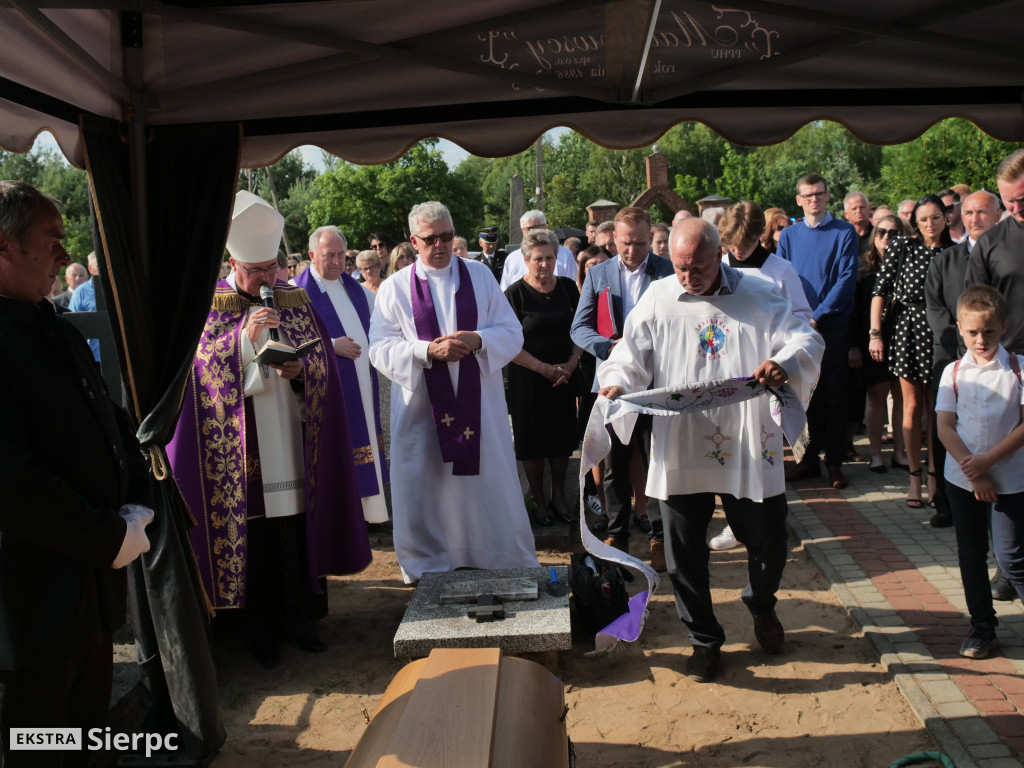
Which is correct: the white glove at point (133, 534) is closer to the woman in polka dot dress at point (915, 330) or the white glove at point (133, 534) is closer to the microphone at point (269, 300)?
the microphone at point (269, 300)

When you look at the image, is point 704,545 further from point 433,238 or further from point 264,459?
point 433,238

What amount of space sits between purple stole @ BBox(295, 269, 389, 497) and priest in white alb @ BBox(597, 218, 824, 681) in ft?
7.81

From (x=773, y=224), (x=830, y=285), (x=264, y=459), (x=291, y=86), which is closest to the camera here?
(x=291, y=86)

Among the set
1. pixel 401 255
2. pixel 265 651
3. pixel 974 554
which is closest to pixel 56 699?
pixel 265 651

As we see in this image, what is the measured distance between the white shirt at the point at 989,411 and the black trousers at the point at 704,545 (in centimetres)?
92

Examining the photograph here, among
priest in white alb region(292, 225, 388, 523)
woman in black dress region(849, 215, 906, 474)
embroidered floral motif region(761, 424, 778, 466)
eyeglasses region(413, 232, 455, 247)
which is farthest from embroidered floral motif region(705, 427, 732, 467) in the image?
woman in black dress region(849, 215, 906, 474)

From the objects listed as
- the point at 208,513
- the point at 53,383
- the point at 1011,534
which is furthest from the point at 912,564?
the point at 53,383

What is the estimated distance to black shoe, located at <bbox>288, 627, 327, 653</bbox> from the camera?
5.18 meters

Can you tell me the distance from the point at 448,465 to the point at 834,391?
143 inches

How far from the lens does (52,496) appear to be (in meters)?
2.63

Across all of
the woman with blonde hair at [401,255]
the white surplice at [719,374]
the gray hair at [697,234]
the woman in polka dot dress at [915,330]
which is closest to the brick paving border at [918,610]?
the woman in polka dot dress at [915,330]

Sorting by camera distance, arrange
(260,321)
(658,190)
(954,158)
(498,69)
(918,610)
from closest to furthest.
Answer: (498,69) < (260,321) < (918,610) < (954,158) < (658,190)

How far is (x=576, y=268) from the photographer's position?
10031 millimetres

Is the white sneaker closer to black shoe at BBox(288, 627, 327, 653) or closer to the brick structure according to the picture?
black shoe at BBox(288, 627, 327, 653)
